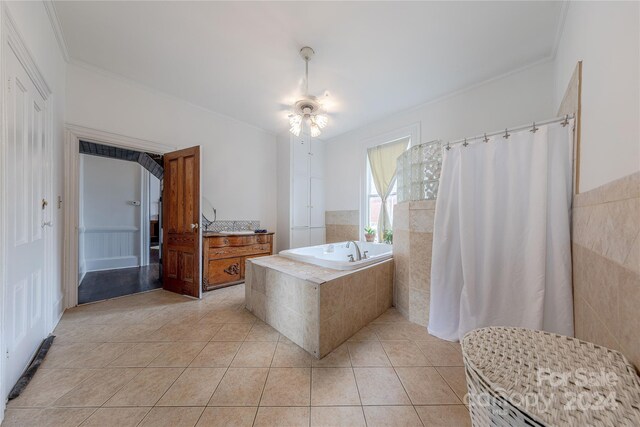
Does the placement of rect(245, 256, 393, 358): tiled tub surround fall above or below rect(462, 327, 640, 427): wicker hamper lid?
below

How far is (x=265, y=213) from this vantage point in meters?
4.05

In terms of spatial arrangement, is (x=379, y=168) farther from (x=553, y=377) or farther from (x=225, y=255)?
(x=553, y=377)

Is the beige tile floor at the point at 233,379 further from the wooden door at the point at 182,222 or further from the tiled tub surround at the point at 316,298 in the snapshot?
the wooden door at the point at 182,222

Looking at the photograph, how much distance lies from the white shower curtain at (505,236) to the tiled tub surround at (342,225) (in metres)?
2.08

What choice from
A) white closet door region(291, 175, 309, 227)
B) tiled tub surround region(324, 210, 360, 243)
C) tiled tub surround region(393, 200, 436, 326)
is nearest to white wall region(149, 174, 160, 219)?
white closet door region(291, 175, 309, 227)

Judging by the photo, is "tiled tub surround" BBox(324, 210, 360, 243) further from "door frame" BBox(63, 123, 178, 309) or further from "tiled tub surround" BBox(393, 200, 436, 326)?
"door frame" BBox(63, 123, 178, 309)

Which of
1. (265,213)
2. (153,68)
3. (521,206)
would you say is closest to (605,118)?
(521,206)

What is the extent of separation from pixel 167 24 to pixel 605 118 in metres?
2.95

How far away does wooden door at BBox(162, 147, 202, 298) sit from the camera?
2.67 metres

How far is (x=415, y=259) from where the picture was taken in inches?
81.7

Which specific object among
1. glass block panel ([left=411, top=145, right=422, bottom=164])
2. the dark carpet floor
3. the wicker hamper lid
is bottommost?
the dark carpet floor

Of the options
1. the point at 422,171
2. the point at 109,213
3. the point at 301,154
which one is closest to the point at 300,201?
the point at 301,154

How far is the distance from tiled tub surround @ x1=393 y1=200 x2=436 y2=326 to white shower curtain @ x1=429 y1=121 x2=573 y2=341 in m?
0.15

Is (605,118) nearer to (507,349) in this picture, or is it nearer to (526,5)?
(507,349)
